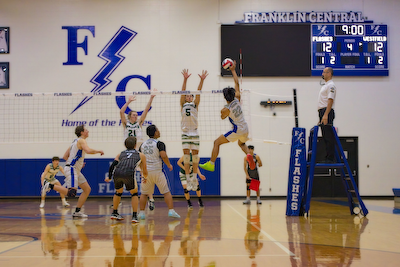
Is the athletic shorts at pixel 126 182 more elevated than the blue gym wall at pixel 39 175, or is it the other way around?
the athletic shorts at pixel 126 182

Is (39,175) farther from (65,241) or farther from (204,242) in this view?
(204,242)

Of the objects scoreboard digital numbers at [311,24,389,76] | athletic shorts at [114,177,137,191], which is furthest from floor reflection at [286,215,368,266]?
scoreboard digital numbers at [311,24,389,76]

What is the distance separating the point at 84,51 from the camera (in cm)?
1513

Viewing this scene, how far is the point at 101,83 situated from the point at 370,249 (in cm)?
1259

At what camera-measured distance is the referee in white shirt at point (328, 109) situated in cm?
801

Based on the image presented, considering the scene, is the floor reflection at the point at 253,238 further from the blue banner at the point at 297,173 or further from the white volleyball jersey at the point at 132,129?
the white volleyball jersey at the point at 132,129

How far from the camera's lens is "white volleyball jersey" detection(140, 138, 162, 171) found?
7430 mm

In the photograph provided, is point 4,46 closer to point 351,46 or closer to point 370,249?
point 351,46

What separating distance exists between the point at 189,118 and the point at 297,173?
2.88 m

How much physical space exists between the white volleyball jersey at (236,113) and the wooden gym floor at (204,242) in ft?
6.19

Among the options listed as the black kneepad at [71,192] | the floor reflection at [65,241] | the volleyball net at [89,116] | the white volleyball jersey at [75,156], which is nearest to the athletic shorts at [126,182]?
the floor reflection at [65,241]

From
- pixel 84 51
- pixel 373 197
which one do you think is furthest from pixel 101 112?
pixel 373 197

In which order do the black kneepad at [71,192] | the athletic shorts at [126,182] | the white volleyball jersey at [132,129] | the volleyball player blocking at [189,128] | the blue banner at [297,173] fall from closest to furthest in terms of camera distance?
the athletic shorts at [126,182] → the black kneepad at [71,192] → the blue banner at [297,173] → the volleyball player blocking at [189,128] → the white volleyball jersey at [132,129]

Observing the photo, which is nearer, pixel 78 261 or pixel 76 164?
pixel 78 261
